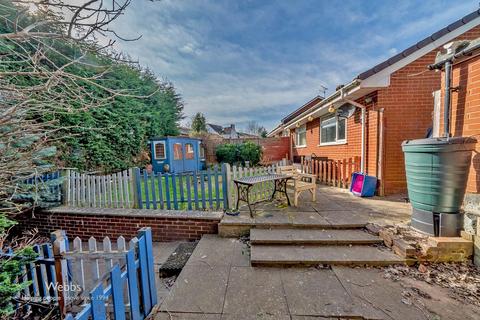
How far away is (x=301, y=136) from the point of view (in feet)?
40.4

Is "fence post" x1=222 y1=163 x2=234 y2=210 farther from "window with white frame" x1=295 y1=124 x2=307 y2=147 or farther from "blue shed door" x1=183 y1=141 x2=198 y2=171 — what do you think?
"window with white frame" x1=295 y1=124 x2=307 y2=147

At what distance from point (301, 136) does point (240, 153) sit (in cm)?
394

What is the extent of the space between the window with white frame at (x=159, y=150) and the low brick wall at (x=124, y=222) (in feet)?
17.2

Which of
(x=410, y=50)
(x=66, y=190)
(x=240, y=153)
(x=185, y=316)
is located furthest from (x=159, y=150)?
(x=410, y=50)

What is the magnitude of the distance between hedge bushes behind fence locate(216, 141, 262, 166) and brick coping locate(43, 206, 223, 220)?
845 cm

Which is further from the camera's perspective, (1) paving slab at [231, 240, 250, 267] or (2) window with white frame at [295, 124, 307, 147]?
(2) window with white frame at [295, 124, 307, 147]

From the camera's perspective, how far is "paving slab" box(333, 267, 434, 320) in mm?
1866

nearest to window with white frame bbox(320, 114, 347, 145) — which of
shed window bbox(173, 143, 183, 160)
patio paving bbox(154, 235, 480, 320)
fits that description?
patio paving bbox(154, 235, 480, 320)

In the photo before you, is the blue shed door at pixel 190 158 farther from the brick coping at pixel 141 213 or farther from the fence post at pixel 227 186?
the fence post at pixel 227 186

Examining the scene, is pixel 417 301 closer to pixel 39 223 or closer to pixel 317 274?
pixel 317 274

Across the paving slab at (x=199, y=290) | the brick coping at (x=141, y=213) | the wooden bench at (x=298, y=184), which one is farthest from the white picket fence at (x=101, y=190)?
the wooden bench at (x=298, y=184)

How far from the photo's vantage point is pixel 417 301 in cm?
201

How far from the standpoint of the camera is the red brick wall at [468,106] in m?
2.74

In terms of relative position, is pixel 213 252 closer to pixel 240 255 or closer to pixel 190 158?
pixel 240 255
